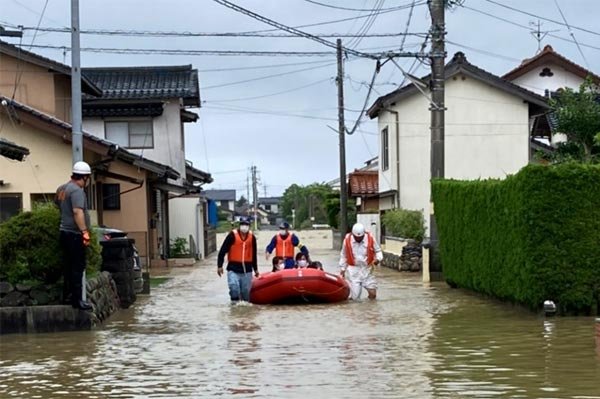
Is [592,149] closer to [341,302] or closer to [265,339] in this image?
[341,302]

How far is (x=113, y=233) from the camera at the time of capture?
23.9 metres

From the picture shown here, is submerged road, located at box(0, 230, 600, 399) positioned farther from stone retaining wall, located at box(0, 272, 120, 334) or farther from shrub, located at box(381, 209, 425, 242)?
shrub, located at box(381, 209, 425, 242)

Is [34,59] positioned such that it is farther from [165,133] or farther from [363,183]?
[363,183]

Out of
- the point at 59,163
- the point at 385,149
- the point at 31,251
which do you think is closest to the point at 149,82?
the point at 385,149

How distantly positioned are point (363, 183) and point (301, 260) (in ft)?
88.5

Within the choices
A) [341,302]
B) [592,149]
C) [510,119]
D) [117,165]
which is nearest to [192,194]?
[117,165]

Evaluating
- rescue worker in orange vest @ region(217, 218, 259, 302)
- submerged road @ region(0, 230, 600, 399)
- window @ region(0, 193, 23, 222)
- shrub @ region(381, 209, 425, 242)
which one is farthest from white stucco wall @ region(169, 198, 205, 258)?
submerged road @ region(0, 230, 600, 399)

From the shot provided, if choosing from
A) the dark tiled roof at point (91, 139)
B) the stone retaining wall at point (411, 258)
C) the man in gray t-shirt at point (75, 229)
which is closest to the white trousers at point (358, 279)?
the man in gray t-shirt at point (75, 229)

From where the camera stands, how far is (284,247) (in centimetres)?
2316

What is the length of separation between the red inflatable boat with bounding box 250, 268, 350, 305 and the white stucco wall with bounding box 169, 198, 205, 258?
25361 mm

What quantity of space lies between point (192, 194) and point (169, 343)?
2976cm

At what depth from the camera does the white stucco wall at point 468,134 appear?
129 ft

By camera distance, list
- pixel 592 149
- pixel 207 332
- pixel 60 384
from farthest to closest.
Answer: pixel 592 149 < pixel 207 332 < pixel 60 384

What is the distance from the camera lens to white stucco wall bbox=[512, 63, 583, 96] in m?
54.4
